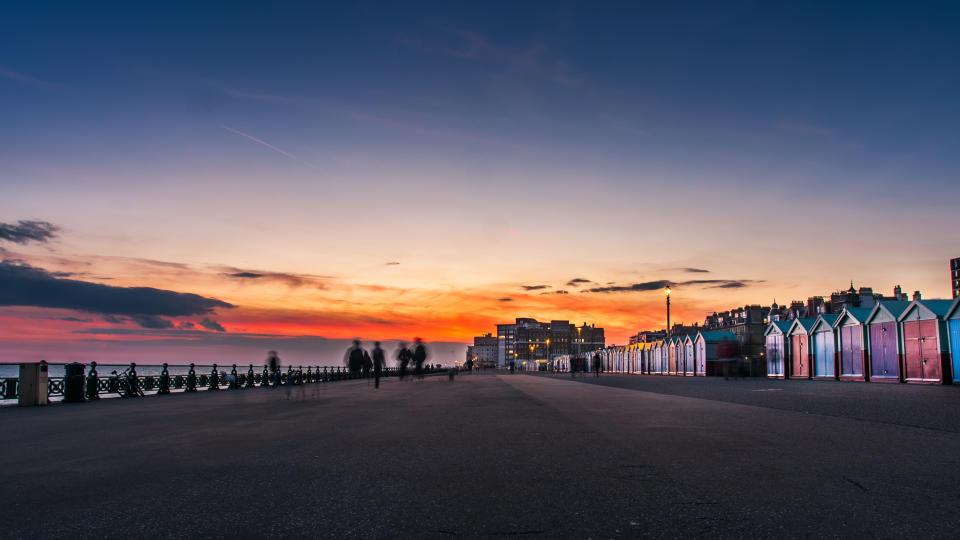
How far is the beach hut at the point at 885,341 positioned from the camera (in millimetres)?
33906

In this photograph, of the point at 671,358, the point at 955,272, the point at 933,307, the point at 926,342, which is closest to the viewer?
the point at 933,307

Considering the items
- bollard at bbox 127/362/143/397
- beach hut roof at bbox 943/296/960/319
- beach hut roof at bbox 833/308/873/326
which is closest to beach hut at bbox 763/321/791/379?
beach hut roof at bbox 833/308/873/326

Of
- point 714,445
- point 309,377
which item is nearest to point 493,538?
point 714,445

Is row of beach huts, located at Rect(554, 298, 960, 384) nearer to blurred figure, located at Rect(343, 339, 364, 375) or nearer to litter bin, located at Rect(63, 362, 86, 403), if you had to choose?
blurred figure, located at Rect(343, 339, 364, 375)

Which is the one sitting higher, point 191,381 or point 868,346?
point 868,346

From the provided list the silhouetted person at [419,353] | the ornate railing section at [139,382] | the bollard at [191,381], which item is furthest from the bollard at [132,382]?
the silhouetted person at [419,353]

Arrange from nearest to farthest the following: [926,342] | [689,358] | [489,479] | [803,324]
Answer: [489,479] < [926,342] < [803,324] < [689,358]

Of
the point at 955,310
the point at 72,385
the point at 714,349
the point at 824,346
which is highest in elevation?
the point at 955,310

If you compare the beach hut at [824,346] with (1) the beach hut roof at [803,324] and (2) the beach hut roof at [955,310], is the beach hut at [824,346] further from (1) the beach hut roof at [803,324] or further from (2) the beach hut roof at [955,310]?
(2) the beach hut roof at [955,310]

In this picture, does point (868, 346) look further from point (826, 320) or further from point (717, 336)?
point (717, 336)

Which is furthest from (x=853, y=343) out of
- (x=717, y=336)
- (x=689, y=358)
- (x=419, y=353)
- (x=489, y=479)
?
(x=489, y=479)

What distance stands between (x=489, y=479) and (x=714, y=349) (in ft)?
189

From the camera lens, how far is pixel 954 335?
29.9m

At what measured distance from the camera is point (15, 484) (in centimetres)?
664
